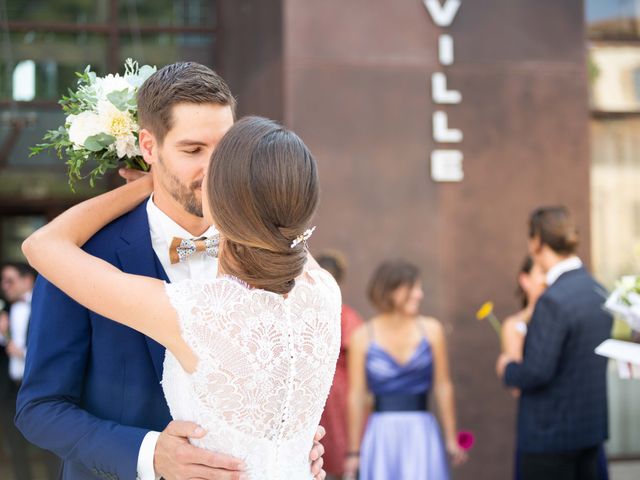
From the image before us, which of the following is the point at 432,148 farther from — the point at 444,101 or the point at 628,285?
the point at 628,285

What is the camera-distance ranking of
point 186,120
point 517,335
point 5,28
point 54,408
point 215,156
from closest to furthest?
point 215,156 < point 54,408 < point 186,120 < point 517,335 < point 5,28

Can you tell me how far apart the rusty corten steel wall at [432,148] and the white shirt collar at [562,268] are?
2.57 metres

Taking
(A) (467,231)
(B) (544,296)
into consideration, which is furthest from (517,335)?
(A) (467,231)

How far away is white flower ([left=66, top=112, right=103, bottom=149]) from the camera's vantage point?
260 centimetres

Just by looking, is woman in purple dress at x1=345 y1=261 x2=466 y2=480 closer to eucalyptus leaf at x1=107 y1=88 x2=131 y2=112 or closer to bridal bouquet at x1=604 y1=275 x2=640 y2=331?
bridal bouquet at x1=604 y1=275 x2=640 y2=331

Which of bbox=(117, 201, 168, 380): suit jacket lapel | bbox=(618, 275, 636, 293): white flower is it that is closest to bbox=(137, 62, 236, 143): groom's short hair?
bbox=(117, 201, 168, 380): suit jacket lapel

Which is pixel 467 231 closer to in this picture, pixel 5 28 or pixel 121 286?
pixel 5 28

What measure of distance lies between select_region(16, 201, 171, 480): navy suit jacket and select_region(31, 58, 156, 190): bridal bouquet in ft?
0.87

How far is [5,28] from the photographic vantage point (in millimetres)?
9766

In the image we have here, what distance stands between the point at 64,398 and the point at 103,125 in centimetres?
70

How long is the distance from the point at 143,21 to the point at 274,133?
8.15 m

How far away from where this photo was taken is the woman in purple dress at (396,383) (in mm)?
6141

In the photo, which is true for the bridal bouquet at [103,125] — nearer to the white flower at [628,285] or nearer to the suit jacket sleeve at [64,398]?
the suit jacket sleeve at [64,398]

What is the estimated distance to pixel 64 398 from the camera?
7.84 feet
